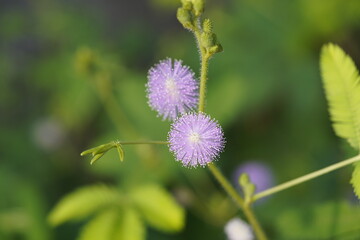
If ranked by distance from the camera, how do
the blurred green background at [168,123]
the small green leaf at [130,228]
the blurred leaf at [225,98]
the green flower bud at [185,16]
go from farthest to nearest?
the blurred leaf at [225,98]
the blurred green background at [168,123]
the small green leaf at [130,228]
the green flower bud at [185,16]

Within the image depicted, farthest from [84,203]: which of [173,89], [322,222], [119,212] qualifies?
[322,222]

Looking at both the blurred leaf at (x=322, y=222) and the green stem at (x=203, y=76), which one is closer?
the green stem at (x=203, y=76)

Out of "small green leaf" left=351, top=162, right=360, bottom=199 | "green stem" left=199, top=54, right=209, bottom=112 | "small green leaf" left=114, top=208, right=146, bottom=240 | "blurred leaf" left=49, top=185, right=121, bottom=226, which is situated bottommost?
"small green leaf" left=351, top=162, right=360, bottom=199

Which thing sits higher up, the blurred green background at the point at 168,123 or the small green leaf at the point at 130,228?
the blurred green background at the point at 168,123

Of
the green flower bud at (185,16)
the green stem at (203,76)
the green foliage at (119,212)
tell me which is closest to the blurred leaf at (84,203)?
the green foliage at (119,212)

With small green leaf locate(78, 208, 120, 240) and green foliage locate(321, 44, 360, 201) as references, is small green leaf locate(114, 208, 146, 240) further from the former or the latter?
green foliage locate(321, 44, 360, 201)

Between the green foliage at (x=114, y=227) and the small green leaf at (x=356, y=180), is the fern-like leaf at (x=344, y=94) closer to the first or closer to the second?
the small green leaf at (x=356, y=180)

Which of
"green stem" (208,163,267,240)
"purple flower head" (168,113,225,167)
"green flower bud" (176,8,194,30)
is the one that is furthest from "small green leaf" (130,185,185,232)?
"green flower bud" (176,8,194,30)
